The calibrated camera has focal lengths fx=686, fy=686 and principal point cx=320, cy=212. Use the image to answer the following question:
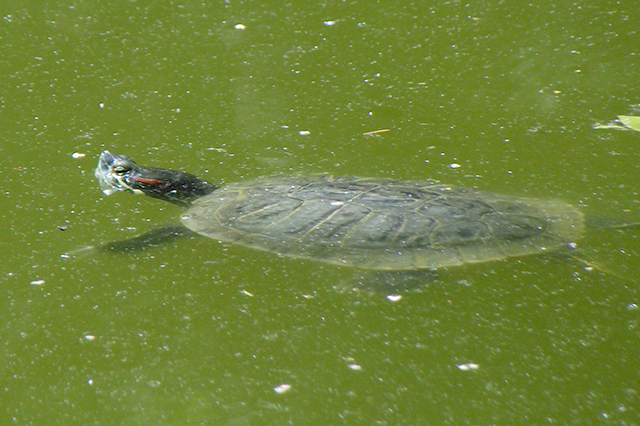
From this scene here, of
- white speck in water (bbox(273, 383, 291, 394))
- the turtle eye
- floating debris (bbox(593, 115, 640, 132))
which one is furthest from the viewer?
floating debris (bbox(593, 115, 640, 132))

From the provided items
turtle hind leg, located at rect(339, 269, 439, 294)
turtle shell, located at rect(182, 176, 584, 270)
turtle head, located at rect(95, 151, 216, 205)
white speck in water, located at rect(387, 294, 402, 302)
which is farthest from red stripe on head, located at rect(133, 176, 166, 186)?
white speck in water, located at rect(387, 294, 402, 302)

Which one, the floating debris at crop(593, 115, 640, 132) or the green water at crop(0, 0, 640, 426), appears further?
the floating debris at crop(593, 115, 640, 132)

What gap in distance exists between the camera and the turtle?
8.45 feet

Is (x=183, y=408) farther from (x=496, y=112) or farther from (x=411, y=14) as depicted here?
(x=411, y=14)

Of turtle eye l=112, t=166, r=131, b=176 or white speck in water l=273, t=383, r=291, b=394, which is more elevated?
turtle eye l=112, t=166, r=131, b=176

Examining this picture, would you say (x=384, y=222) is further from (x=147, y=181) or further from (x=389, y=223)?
(x=147, y=181)

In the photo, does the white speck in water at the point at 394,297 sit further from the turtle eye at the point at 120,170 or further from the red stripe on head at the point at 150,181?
the turtle eye at the point at 120,170

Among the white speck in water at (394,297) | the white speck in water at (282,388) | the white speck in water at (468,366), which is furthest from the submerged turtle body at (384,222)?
the white speck in water at (282,388)

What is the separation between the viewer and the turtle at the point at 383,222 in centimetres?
258

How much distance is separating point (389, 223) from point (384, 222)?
0.02 meters

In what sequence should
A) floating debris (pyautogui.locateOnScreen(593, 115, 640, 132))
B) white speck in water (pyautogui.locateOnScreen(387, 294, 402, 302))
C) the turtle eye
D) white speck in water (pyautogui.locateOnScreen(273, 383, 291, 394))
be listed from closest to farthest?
white speck in water (pyautogui.locateOnScreen(273, 383, 291, 394))
white speck in water (pyautogui.locateOnScreen(387, 294, 402, 302))
the turtle eye
floating debris (pyautogui.locateOnScreen(593, 115, 640, 132))

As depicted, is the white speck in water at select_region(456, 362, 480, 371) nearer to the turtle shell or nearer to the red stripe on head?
the turtle shell

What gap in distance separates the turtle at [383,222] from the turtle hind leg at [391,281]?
0.9 inches

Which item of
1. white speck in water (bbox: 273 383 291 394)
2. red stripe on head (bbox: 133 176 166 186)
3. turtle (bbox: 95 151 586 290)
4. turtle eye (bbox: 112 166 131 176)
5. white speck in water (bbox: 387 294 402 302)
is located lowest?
white speck in water (bbox: 273 383 291 394)
